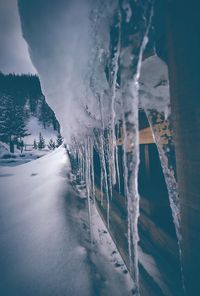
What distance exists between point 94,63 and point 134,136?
65 centimetres

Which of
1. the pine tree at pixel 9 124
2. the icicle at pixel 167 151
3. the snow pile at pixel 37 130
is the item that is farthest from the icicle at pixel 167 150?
the snow pile at pixel 37 130

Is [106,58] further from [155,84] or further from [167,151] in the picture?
[167,151]

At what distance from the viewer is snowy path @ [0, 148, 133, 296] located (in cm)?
185

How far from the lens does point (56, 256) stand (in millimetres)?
2164

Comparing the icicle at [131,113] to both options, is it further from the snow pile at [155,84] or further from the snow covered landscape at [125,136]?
the snow pile at [155,84]

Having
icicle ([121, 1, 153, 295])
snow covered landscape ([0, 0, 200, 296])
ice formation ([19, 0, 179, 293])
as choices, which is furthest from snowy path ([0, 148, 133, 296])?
icicle ([121, 1, 153, 295])

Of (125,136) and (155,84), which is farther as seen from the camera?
(155,84)

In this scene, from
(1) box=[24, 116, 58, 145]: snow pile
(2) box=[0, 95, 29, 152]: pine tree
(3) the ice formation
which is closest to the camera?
(3) the ice formation

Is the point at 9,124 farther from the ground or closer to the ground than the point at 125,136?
farther from the ground

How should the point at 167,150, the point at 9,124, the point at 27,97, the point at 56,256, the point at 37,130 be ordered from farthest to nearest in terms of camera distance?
the point at 27,97
the point at 37,130
the point at 9,124
the point at 56,256
the point at 167,150

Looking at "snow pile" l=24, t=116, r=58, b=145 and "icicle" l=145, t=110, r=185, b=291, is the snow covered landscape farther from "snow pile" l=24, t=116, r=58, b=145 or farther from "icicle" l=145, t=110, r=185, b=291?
"snow pile" l=24, t=116, r=58, b=145

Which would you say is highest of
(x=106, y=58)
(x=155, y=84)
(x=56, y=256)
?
(x=106, y=58)

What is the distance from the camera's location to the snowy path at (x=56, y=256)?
1.85 m

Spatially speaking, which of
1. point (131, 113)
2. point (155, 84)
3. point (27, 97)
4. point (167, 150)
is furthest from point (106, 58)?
point (27, 97)
